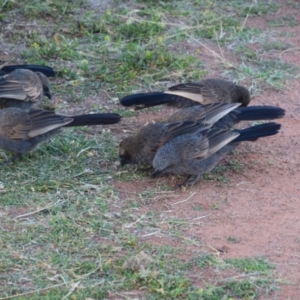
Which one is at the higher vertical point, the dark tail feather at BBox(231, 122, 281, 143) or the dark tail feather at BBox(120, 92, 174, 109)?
the dark tail feather at BBox(231, 122, 281, 143)

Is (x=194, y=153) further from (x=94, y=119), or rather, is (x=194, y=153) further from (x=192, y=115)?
(x=94, y=119)

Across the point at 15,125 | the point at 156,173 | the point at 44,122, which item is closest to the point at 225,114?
the point at 156,173

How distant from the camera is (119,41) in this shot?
11195 mm

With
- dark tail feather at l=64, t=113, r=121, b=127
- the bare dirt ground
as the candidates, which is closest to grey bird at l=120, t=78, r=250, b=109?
the bare dirt ground

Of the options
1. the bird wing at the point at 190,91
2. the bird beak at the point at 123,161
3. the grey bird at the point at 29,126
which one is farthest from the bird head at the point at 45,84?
the bird beak at the point at 123,161

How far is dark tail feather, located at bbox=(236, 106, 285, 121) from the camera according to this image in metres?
8.52

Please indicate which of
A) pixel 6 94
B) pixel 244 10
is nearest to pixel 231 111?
pixel 6 94

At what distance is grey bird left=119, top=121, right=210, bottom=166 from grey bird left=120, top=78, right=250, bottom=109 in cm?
101

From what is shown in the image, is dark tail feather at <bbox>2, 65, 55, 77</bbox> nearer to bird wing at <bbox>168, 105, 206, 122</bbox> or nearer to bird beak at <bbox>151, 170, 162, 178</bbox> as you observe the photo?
bird wing at <bbox>168, 105, 206, 122</bbox>

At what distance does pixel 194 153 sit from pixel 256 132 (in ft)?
2.44

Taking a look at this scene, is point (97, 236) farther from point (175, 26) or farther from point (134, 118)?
point (175, 26)

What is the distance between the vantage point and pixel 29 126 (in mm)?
8172

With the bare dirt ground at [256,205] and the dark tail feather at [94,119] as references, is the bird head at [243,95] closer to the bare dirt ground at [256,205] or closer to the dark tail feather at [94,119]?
the bare dirt ground at [256,205]

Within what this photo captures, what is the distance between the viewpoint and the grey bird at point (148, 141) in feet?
26.4
